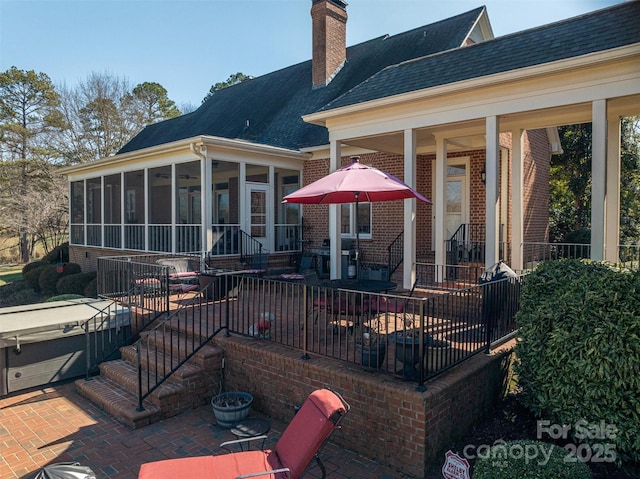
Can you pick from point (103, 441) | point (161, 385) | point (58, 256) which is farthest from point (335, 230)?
point (58, 256)

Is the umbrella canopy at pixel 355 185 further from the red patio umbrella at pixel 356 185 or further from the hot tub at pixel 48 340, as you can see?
the hot tub at pixel 48 340

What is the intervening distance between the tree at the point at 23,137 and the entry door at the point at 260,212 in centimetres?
1934

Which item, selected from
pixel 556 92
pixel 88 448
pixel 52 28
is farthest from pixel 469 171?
pixel 52 28

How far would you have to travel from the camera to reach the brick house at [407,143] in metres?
6.92

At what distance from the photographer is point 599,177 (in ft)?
21.1

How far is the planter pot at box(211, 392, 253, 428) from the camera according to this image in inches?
194

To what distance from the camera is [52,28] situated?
14.4 meters

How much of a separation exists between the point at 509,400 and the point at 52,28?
17217 mm

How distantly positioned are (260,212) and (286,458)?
1015 centimetres

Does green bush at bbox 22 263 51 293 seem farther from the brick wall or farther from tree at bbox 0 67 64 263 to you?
the brick wall

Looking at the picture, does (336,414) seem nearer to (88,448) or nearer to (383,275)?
(88,448)

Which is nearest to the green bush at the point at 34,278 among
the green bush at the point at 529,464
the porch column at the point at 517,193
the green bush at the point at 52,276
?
the green bush at the point at 52,276

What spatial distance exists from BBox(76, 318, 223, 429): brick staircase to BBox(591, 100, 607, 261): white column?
5.80 m

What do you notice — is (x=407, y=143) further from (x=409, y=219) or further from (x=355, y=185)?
(x=355, y=185)
